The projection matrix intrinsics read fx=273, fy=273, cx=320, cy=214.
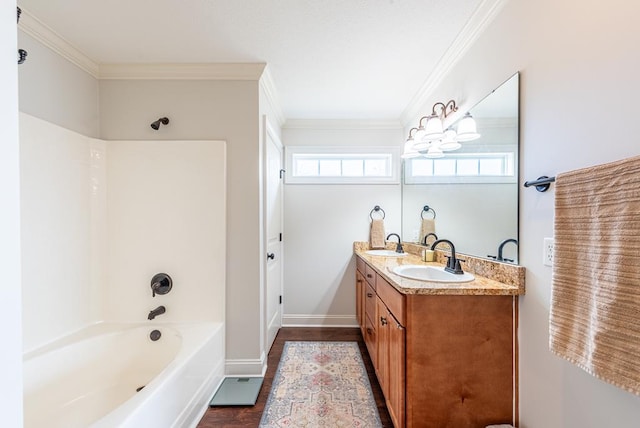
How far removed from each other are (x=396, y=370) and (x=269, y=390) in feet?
3.33

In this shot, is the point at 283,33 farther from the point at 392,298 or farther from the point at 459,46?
the point at 392,298

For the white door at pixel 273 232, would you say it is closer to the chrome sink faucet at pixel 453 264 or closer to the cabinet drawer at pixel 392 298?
the cabinet drawer at pixel 392 298

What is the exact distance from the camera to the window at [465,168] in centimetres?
143

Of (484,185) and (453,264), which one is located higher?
(484,185)

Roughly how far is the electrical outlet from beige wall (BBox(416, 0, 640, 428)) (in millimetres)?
29

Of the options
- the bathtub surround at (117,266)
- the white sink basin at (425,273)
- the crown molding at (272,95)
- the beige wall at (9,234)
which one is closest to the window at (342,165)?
the crown molding at (272,95)

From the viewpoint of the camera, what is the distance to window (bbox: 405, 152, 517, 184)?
4.68ft

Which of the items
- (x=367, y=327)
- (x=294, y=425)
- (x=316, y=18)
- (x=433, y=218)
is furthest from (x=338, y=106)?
(x=294, y=425)

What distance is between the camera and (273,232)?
103 inches

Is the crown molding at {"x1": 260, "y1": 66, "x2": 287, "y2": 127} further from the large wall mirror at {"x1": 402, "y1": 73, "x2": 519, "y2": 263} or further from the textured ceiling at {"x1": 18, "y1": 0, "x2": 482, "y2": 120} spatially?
the large wall mirror at {"x1": 402, "y1": 73, "x2": 519, "y2": 263}

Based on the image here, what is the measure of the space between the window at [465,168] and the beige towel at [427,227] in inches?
13.2

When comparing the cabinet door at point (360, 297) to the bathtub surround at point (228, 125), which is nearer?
the bathtub surround at point (228, 125)

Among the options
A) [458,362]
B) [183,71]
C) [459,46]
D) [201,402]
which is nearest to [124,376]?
[201,402]

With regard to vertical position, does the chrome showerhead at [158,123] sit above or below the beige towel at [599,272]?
above
